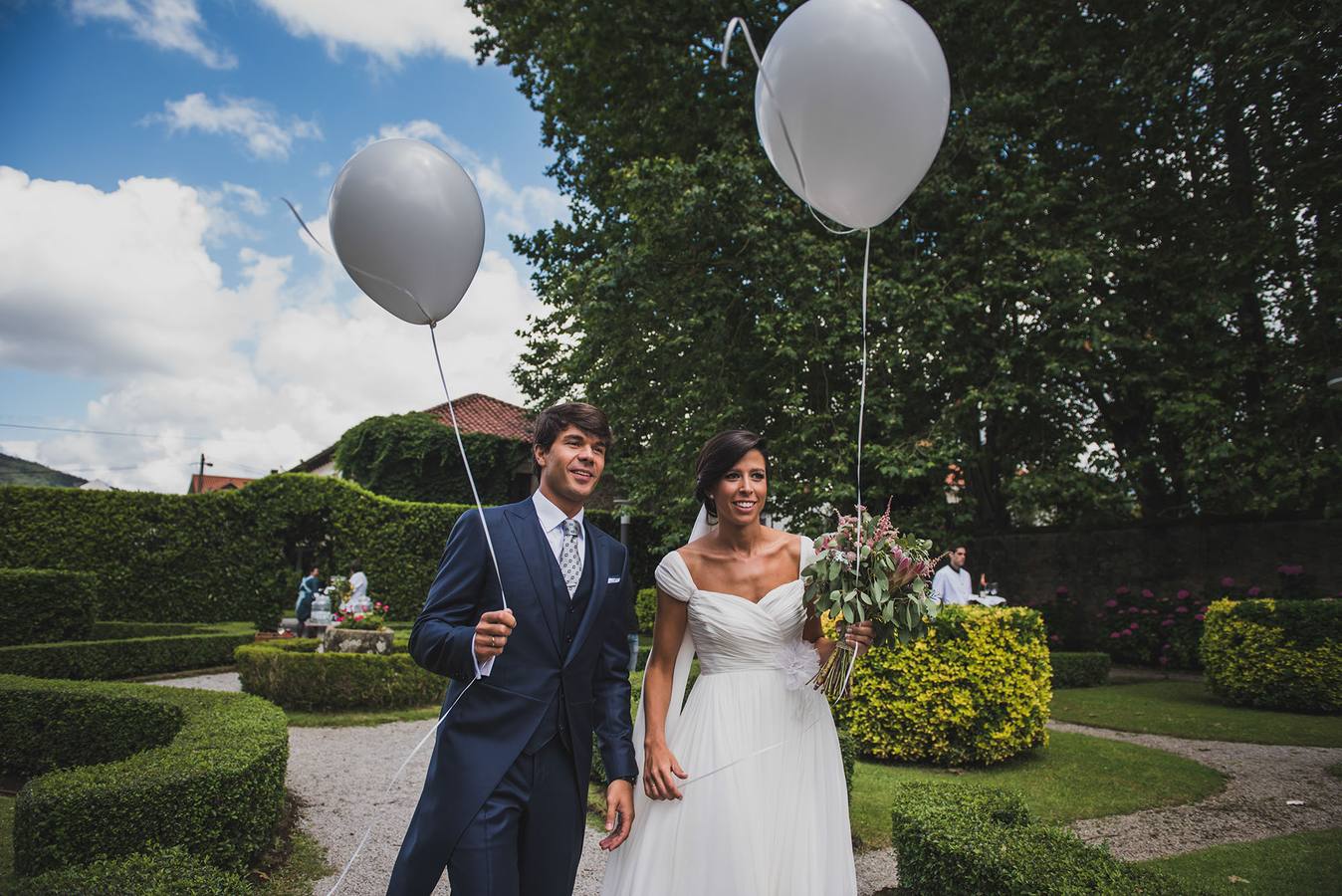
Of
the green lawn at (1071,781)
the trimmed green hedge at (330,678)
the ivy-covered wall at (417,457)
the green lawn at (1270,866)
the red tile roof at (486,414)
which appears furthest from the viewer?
the red tile roof at (486,414)

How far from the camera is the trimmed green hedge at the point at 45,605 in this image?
35.7 feet

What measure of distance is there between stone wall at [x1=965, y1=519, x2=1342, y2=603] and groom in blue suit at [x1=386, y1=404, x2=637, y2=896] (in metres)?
14.4

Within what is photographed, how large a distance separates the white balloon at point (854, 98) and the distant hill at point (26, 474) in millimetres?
18163

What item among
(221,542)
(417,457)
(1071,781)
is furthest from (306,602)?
(1071,781)

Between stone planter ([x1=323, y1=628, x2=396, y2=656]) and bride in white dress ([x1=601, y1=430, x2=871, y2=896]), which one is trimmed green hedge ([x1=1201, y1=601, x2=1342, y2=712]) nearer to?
bride in white dress ([x1=601, y1=430, x2=871, y2=896])

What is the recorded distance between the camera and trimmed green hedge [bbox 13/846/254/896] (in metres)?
2.60

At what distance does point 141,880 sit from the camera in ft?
9.07

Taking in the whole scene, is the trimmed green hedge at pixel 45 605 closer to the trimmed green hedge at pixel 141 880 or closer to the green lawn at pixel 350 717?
the green lawn at pixel 350 717

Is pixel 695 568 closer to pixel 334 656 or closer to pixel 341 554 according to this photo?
pixel 334 656

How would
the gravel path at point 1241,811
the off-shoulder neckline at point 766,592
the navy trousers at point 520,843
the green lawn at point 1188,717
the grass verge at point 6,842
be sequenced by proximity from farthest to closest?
the green lawn at point 1188,717 → the gravel path at point 1241,811 → the grass verge at point 6,842 → the off-shoulder neckline at point 766,592 → the navy trousers at point 520,843

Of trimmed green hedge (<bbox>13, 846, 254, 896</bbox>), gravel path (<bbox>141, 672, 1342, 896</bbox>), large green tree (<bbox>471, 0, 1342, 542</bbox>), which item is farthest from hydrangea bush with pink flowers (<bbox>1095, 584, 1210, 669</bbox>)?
trimmed green hedge (<bbox>13, 846, 254, 896</bbox>)

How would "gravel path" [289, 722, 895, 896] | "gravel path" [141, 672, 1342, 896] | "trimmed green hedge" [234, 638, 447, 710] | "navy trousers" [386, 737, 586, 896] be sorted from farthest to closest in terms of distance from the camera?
"trimmed green hedge" [234, 638, 447, 710] → "gravel path" [141, 672, 1342, 896] → "gravel path" [289, 722, 895, 896] → "navy trousers" [386, 737, 586, 896]

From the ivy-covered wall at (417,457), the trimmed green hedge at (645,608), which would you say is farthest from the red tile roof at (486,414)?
the trimmed green hedge at (645,608)

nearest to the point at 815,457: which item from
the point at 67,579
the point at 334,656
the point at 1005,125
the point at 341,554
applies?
the point at 1005,125
